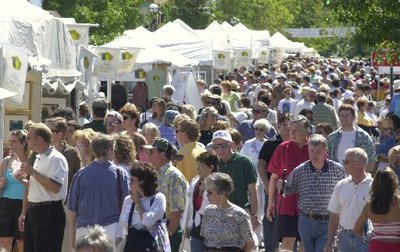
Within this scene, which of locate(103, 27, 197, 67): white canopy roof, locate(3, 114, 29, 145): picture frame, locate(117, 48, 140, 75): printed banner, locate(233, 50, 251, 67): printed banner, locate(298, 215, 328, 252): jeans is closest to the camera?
locate(298, 215, 328, 252): jeans

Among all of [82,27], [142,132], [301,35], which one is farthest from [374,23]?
[301,35]

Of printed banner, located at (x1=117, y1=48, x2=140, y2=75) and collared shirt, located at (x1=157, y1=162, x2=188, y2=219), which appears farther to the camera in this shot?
printed banner, located at (x1=117, y1=48, x2=140, y2=75)

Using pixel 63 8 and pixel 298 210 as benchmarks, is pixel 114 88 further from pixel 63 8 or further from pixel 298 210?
pixel 298 210

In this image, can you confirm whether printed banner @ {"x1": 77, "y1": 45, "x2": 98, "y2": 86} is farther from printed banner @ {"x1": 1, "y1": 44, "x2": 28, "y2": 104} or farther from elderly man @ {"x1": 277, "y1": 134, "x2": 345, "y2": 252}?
elderly man @ {"x1": 277, "y1": 134, "x2": 345, "y2": 252}

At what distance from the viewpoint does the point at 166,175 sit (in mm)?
10906

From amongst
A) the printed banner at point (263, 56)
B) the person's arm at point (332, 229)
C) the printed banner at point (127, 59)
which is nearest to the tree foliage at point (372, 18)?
the printed banner at point (127, 59)

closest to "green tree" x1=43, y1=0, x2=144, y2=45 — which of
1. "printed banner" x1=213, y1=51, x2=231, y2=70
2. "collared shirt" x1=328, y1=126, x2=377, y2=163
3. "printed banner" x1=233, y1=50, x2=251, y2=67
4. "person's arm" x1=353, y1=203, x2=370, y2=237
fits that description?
"printed banner" x1=213, y1=51, x2=231, y2=70

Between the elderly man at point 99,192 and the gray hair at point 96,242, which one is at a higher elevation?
the gray hair at point 96,242

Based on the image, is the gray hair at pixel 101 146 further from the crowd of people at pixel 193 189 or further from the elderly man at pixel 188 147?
the elderly man at pixel 188 147

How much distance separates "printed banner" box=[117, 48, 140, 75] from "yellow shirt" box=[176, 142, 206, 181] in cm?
1227

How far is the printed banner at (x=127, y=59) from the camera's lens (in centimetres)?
2470

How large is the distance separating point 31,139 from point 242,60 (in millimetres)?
34712

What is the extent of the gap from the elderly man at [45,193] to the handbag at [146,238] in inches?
75.3

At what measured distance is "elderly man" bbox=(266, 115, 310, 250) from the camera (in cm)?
1262
